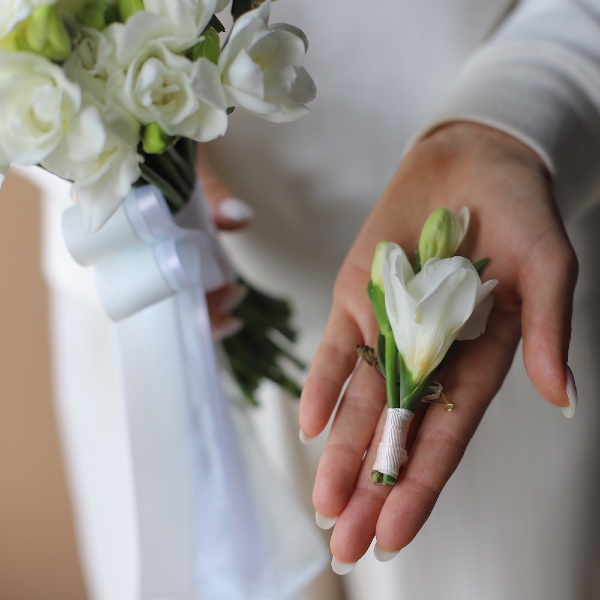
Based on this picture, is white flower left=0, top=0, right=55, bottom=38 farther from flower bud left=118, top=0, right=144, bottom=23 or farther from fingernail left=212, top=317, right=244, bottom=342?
fingernail left=212, top=317, right=244, bottom=342

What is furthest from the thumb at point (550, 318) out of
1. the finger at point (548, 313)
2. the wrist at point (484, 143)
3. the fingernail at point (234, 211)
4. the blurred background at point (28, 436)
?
the blurred background at point (28, 436)

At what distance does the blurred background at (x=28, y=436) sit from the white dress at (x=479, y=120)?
0.24 m

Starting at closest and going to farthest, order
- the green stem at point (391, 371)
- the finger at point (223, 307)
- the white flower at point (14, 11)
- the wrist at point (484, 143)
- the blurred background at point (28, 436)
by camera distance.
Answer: the white flower at point (14, 11) < the green stem at point (391, 371) < the wrist at point (484, 143) < the finger at point (223, 307) < the blurred background at point (28, 436)

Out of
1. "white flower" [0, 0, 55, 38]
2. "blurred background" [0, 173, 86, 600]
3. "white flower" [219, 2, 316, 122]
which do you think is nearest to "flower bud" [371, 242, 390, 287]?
"white flower" [219, 2, 316, 122]

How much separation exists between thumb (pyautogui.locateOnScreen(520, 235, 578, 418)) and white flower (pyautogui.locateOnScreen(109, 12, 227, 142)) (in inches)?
7.6

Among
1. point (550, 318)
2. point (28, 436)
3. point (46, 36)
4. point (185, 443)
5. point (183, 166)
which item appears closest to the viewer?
point (46, 36)

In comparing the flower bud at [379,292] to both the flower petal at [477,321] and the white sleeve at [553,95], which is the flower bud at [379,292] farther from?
the white sleeve at [553,95]

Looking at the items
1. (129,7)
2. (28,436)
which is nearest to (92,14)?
(129,7)

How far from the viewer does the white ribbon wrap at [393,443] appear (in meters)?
0.36

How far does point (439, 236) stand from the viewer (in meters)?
0.42

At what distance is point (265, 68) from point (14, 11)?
10cm

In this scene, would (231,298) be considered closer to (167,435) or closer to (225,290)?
(225,290)

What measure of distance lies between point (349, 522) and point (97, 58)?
0.24 meters

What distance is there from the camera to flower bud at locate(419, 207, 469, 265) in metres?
0.42
